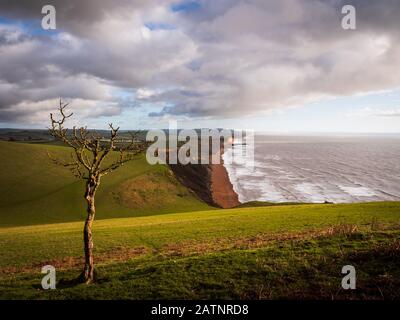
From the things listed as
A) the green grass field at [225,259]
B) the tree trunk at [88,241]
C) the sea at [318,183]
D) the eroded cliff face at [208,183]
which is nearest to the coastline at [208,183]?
the eroded cliff face at [208,183]

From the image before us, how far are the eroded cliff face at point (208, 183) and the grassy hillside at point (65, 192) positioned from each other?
22.8 ft

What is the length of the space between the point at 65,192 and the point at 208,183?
188ft

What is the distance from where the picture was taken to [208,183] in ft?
422

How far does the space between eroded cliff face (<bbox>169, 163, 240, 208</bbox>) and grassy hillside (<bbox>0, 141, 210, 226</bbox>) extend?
22.8 feet

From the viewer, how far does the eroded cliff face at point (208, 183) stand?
105 meters

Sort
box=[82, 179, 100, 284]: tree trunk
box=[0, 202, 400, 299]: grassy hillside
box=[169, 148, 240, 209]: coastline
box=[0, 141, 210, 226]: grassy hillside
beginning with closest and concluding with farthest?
box=[0, 202, 400, 299]: grassy hillside → box=[82, 179, 100, 284]: tree trunk → box=[0, 141, 210, 226]: grassy hillside → box=[169, 148, 240, 209]: coastline

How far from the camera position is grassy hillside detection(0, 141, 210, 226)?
249ft

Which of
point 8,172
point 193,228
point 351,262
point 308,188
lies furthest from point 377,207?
point 8,172

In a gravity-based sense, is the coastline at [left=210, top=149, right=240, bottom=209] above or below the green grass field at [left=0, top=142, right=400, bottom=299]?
below

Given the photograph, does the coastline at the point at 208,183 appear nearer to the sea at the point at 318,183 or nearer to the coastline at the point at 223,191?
the coastline at the point at 223,191

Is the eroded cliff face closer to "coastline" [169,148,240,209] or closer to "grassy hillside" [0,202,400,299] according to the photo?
"coastline" [169,148,240,209]

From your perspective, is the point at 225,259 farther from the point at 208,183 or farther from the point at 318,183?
the point at 318,183

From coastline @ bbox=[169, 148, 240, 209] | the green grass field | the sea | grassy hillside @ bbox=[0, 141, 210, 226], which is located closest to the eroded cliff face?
coastline @ bbox=[169, 148, 240, 209]
